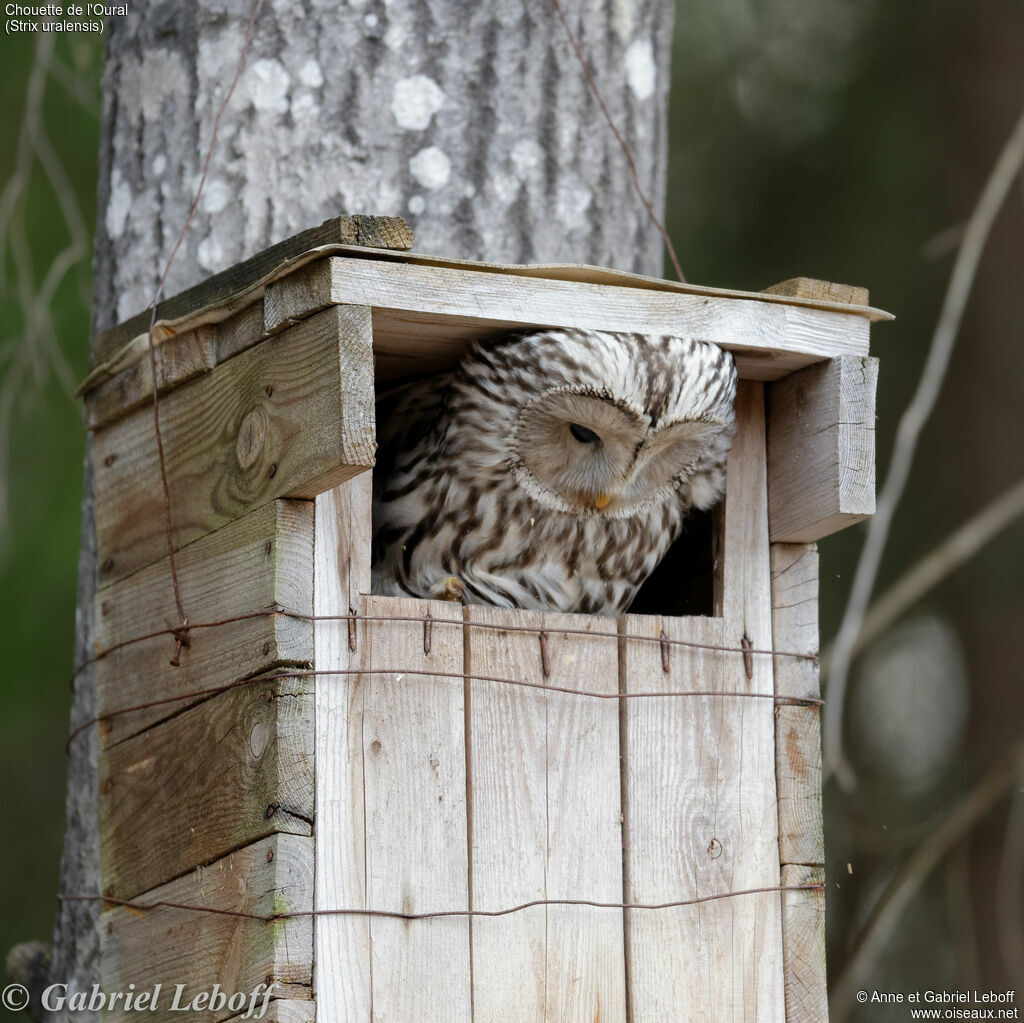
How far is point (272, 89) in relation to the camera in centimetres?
334

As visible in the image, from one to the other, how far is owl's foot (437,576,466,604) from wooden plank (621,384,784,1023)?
261 mm

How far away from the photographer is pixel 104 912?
2711mm

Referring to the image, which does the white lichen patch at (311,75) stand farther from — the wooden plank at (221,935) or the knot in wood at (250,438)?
the wooden plank at (221,935)

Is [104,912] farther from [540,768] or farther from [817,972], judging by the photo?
[817,972]

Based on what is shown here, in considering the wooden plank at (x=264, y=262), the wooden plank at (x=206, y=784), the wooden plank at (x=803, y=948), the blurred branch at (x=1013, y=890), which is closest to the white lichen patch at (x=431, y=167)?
the wooden plank at (x=264, y=262)

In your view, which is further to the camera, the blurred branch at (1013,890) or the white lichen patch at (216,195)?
the blurred branch at (1013,890)

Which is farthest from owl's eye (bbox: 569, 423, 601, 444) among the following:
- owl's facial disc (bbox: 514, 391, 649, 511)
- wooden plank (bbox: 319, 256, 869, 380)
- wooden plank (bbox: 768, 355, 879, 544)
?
wooden plank (bbox: 768, 355, 879, 544)

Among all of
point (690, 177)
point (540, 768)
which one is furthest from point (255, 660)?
point (690, 177)

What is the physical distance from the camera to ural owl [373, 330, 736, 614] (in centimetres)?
251

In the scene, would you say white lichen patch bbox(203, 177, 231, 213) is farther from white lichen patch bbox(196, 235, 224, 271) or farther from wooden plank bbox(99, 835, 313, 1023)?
wooden plank bbox(99, 835, 313, 1023)

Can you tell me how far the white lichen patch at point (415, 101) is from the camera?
133 inches

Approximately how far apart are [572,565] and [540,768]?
1.51 ft

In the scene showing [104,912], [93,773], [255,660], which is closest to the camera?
[255,660]

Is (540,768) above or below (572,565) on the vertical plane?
below
